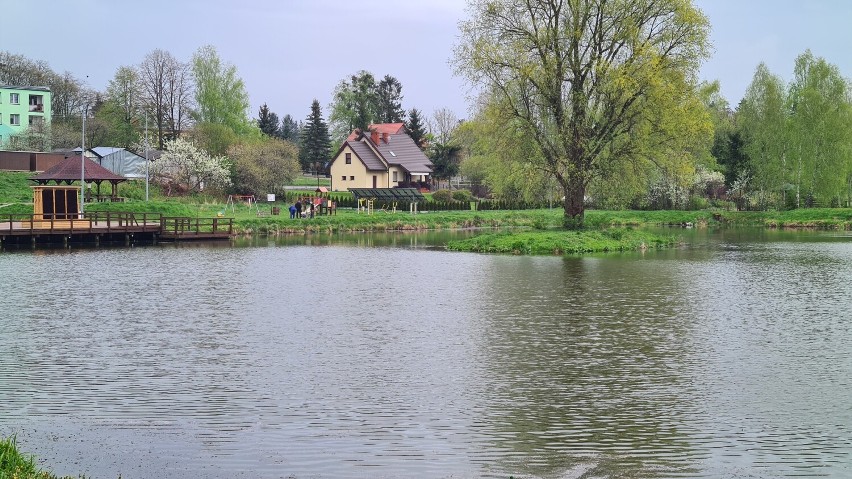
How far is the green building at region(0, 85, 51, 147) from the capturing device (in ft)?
336

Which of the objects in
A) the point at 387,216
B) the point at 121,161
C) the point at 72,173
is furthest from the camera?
the point at 121,161

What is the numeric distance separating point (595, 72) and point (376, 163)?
55475 mm

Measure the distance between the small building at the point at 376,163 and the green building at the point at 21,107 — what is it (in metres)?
33.2

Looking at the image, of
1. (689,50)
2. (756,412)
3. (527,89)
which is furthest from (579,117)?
(756,412)

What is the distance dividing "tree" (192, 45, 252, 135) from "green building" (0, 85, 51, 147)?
17103 mm

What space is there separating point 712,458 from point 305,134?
109 meters

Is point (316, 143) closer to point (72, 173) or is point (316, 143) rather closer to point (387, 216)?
point (387, 216)

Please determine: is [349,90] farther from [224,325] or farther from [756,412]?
[756,412]

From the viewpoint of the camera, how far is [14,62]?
114500mm

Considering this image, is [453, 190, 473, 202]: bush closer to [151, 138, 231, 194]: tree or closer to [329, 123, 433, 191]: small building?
[329, 123, 433, 191]: small building

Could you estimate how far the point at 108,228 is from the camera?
5316 cm

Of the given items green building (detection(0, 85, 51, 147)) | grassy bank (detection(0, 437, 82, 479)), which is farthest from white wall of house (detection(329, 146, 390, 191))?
grassy bank (detection(0, 437, 82, 479))

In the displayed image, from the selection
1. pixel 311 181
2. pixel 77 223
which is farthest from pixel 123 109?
pixel 77 223

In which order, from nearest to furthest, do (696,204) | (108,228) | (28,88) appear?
1. (108,228)
2. (696,204)
3. (28,88)
